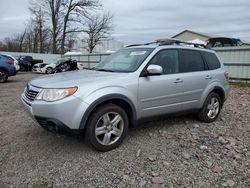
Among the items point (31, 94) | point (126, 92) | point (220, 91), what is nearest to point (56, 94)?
point (31, 94)

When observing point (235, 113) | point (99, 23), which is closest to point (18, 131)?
point (235, 113)

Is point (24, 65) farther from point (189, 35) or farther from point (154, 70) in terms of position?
point (189, 35)

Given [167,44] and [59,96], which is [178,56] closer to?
[167,44]

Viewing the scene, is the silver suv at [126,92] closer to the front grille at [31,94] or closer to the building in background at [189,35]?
the front grille at [31,94]

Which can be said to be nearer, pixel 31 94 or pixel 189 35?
pixel 31 94

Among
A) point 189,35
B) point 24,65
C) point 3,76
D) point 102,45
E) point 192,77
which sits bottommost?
point 3,76

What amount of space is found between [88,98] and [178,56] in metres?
2.19

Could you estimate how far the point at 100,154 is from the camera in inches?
145

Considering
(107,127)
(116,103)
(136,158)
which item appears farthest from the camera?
(116,103)

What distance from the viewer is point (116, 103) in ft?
12.7

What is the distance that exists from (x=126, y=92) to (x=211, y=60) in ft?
8.59

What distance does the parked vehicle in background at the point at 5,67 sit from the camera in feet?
40.9

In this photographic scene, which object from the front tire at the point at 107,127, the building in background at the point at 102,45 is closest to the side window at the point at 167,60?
the front tire at the point at 107,127

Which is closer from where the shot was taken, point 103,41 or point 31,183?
point 31,183
